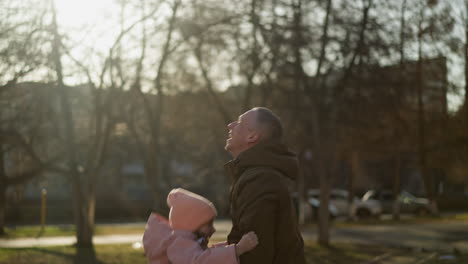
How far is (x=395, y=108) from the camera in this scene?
20016 millimetres

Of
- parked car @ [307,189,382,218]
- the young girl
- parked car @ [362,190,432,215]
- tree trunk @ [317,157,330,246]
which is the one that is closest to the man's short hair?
the young girl

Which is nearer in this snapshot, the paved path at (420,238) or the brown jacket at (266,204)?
the brown jacket at (266,204)

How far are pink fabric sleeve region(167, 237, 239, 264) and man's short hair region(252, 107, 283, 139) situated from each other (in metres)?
0.57

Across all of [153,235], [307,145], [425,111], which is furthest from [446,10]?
[153,235]

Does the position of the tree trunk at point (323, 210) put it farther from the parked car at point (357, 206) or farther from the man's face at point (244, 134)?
the parked car at point (357, 206)

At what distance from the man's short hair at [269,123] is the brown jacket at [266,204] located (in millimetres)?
56

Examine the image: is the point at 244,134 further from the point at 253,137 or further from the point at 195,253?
the point at 195,253

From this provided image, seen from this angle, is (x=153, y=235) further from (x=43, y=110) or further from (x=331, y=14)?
(x=331, y=14)

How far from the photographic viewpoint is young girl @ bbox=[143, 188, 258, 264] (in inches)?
127

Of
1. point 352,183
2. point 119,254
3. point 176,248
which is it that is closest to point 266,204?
point 176,248

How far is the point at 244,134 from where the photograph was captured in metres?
3.50

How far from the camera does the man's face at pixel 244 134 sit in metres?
3.48

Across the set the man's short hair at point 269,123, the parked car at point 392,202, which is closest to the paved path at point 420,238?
the man's short hair at point 269,123

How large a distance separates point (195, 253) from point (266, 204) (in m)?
0.38
